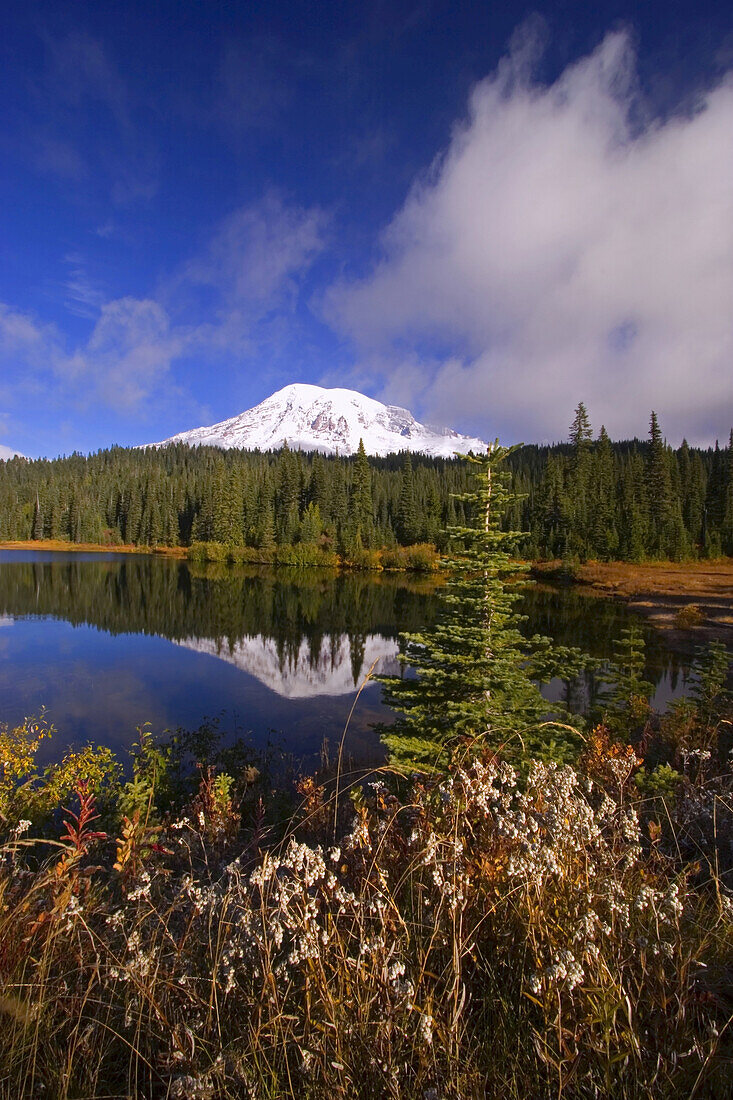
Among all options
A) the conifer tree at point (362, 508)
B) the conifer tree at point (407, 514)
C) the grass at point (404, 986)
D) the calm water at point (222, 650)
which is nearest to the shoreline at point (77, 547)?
the conifer tree at point (362, 508)

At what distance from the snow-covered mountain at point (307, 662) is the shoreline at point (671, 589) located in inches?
515

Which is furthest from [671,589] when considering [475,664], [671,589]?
[475,664]

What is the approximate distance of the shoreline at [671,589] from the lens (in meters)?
32.3

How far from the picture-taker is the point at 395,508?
95.7 meters

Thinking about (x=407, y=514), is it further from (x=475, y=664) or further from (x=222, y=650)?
(x=475, y=664)

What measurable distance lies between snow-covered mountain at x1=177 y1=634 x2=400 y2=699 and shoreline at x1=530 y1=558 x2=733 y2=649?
13.1 m

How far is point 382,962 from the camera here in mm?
2033

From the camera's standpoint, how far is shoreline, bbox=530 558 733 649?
106ft

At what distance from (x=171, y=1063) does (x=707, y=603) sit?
4844 centimetres

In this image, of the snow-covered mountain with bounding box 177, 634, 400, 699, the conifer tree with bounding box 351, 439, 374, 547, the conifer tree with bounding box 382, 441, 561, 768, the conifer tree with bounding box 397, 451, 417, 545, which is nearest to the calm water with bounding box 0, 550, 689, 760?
the snow-covered mountain with bounding box 177, 634, 400, 699

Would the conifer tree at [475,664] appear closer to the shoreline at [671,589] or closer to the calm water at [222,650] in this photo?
the calm water at [222,650]

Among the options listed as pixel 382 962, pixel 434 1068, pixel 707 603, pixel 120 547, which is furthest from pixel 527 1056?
pixel 120 547

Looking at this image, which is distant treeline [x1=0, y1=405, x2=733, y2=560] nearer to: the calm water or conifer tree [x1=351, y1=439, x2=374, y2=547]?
conifer tree [x1=351, y1=439, x2=374, y2=547]

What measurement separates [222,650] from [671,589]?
42935 millimetres
